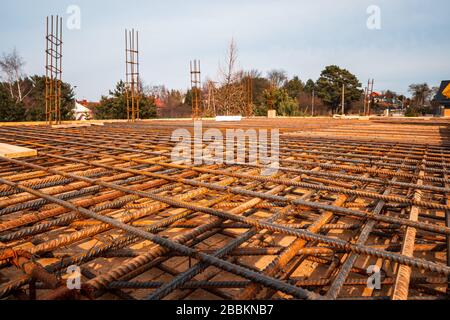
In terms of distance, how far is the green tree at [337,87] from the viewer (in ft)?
141

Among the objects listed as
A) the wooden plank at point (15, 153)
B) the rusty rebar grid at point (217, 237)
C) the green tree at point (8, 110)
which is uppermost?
the green tree at point (8, 110)

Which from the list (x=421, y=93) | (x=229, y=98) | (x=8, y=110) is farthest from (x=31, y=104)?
(x=421, y=93)

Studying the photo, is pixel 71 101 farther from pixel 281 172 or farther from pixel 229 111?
pixel 281 172

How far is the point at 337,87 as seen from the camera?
43.4 meters

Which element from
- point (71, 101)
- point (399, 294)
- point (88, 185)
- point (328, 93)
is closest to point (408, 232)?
point (399, 294)

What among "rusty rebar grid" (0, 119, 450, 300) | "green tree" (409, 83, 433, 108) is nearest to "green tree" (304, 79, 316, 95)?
"green tree" (409, 83, 433, 108)

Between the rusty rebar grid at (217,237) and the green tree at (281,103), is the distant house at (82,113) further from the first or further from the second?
the rusty rebar grid at (217,237)

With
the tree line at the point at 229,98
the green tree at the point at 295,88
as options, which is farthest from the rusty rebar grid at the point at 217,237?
the green tree at the point at 295,88

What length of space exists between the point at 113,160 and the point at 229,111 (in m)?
21.6

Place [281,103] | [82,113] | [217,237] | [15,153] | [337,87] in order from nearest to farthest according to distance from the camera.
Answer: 1. [217,237]
2. [15,153]
3. [281,103]
4. [82,113]
5. [337,87]

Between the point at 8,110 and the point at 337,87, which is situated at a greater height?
the point at 337,87

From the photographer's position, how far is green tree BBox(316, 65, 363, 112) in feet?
141

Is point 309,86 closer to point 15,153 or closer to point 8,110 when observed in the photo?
point 8,110

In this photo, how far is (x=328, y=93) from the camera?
44062mm
